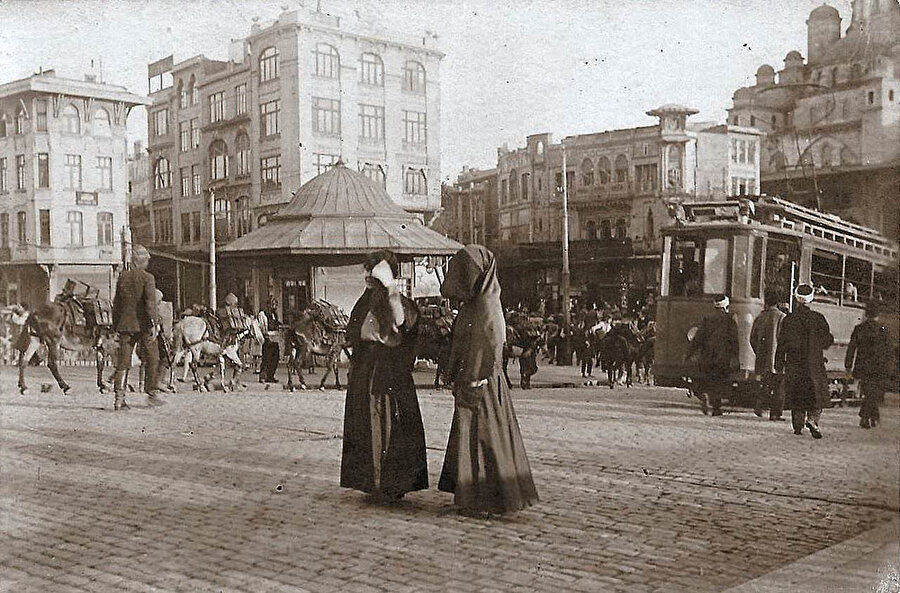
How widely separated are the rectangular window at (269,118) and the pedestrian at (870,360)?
13.7ft

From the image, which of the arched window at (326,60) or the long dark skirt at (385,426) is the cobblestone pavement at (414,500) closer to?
the long dark skirt at (385,426)

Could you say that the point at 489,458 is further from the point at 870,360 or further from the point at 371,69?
the point at 870,360

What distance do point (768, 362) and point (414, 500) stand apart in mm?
2816

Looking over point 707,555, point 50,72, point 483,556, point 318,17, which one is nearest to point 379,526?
point 483,556

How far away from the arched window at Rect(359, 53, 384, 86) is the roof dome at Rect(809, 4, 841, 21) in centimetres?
277

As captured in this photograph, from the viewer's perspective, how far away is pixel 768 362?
6.36m

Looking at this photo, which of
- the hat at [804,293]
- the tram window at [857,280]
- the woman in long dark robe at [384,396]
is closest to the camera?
the woman in long dark robe at [384,396]

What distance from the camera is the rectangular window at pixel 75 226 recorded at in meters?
5.82

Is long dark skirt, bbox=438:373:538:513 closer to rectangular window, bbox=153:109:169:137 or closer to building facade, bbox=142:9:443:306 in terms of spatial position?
building facade, bbox=142:9:443:306

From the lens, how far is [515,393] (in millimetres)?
6371

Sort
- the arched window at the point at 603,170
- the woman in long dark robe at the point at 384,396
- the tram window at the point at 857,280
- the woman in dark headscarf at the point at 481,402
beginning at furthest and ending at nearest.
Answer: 1. the tram window at the point at 857,280
2. the arched window at the point at 603,170
3. the woman in long dark robe at the point at 384,396
4. the woman in dark headscarf at the point at 481,402

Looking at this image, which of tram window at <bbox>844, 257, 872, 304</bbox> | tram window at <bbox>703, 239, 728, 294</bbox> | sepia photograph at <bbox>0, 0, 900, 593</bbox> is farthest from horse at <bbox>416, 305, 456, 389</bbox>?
tram window at <bbox>844, 257, 872, 304</bbox>

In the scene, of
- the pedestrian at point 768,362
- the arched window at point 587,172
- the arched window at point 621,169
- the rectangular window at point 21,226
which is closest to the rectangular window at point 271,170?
the rectangular window at point 21,226

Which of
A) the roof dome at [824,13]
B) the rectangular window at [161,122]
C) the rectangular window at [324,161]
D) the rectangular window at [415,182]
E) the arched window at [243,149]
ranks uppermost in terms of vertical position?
the roof dome at [824,13]
